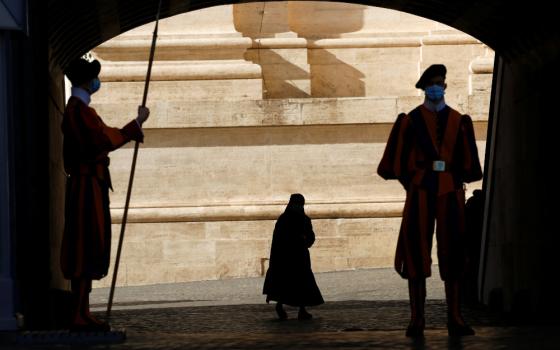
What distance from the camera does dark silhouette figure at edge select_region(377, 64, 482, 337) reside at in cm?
1042

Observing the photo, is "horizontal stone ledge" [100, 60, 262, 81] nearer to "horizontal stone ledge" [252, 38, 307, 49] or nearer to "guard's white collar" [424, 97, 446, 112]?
"horizontal stone ledge" [252, 38, 307, 49]

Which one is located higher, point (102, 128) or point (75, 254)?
point (102, 128)

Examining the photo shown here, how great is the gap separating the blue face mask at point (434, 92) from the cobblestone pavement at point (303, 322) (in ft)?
4.91

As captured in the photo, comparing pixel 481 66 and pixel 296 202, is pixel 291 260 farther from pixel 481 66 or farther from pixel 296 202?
pixel 481 66

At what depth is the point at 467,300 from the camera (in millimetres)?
17156

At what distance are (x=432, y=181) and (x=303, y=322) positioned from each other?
5302 mm

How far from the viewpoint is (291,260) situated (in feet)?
57.6

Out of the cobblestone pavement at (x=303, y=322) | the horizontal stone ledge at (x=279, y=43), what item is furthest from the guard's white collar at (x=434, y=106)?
the horizontal stone ledge at (x=279, y=43)

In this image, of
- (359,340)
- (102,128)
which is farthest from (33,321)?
A: (359,340)

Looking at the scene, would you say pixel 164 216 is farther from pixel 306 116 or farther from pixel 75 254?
pixel 75 254

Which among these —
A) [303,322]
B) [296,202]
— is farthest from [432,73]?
[296,202]

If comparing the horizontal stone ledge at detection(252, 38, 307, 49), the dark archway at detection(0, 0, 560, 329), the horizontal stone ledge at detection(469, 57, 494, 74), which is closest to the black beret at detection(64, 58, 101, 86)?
the dark archway at detection(0, 0, 560, 329)

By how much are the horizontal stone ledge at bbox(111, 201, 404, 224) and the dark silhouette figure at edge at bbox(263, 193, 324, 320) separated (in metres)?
7.99

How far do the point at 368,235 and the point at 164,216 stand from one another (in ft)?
10.4
